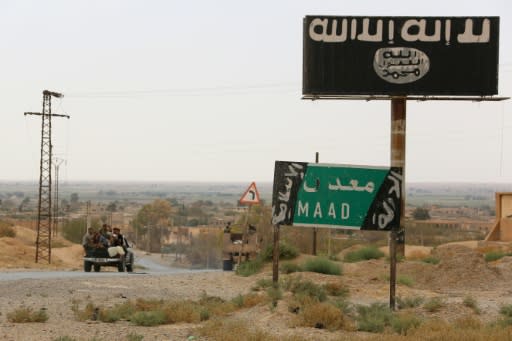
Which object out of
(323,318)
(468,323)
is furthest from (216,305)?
(468,323)

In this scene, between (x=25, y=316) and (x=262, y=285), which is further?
(x=262, y=285)

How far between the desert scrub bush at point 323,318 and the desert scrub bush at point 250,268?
11.0 meters

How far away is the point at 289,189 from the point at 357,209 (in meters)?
1.43

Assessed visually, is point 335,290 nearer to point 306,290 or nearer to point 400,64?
point 306,290

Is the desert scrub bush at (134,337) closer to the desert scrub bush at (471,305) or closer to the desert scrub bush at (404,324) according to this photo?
the desert scrub bush at (404,324)

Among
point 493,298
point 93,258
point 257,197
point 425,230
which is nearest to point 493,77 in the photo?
point 257,197

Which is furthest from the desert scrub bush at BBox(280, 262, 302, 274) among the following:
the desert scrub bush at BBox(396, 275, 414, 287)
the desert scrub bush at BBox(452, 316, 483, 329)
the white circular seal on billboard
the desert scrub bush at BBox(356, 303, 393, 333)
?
the desert scrub bush at BBox(452, 316, 483, 329)

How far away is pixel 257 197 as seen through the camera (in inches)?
1109

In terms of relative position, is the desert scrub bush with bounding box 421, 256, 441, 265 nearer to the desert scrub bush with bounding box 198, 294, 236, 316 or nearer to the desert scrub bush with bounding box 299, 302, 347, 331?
→ the desert scrub bush with bounding box 198, 294, 236, 316

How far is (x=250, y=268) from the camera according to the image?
83.1 feet

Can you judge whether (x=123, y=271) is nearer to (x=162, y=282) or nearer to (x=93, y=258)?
(x=93, y=258)

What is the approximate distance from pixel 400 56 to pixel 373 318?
680 inches

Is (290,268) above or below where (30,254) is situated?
above

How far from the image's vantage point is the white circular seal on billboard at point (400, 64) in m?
29.4
